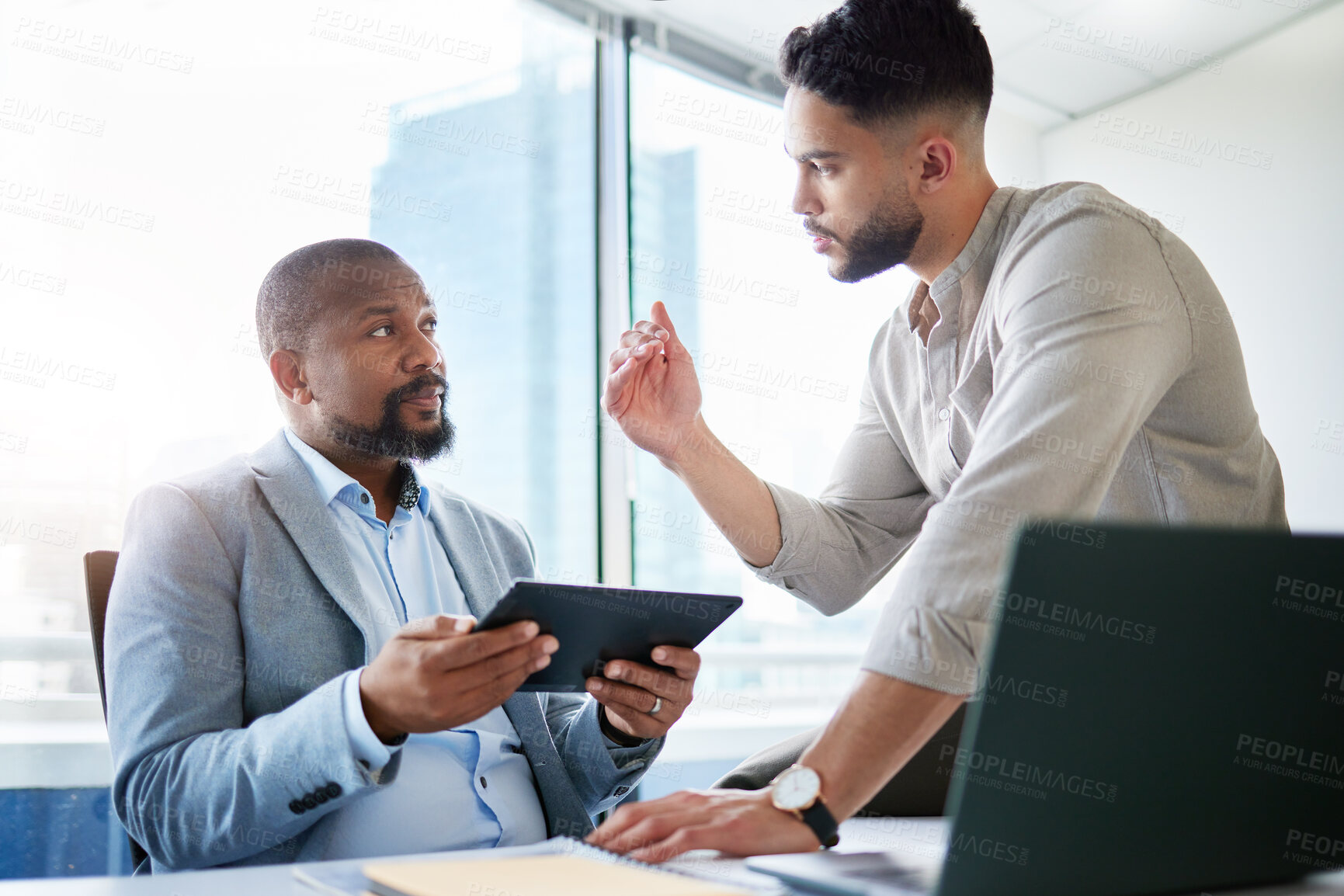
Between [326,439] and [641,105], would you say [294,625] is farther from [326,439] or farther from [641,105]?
[641,105]

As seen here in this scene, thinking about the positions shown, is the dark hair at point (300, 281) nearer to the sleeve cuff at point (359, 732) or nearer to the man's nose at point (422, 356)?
the man's nose at point (422, 356)

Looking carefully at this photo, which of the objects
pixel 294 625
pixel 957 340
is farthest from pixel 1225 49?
pixel 294 625

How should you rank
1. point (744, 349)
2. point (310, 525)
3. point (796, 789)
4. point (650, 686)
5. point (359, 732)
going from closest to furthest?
point (796, 789), point (359, 732), point (650, 686), point (310, 525), point (744, 349)

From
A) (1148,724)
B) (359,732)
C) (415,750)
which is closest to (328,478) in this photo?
(415,750)

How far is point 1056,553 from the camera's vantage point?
0.60 m

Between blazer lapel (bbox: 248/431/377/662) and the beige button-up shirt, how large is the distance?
0.72 meters

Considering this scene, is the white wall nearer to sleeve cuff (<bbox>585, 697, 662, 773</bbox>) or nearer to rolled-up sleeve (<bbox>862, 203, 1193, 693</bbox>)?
rolled-up sleeve (<bbox>862, 203, 1193, 693</bbox>)

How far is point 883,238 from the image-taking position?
5.62 feet

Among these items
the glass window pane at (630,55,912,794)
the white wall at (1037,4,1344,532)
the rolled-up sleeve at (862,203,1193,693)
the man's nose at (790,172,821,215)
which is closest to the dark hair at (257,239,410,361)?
the man's nose at (790,172,821,215)

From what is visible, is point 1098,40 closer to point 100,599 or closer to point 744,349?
point 744,349

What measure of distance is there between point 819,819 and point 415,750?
2.87 ft

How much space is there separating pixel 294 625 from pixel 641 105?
2.70m

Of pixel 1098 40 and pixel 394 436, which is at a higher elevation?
pixel 1098 40

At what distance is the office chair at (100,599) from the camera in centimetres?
153
